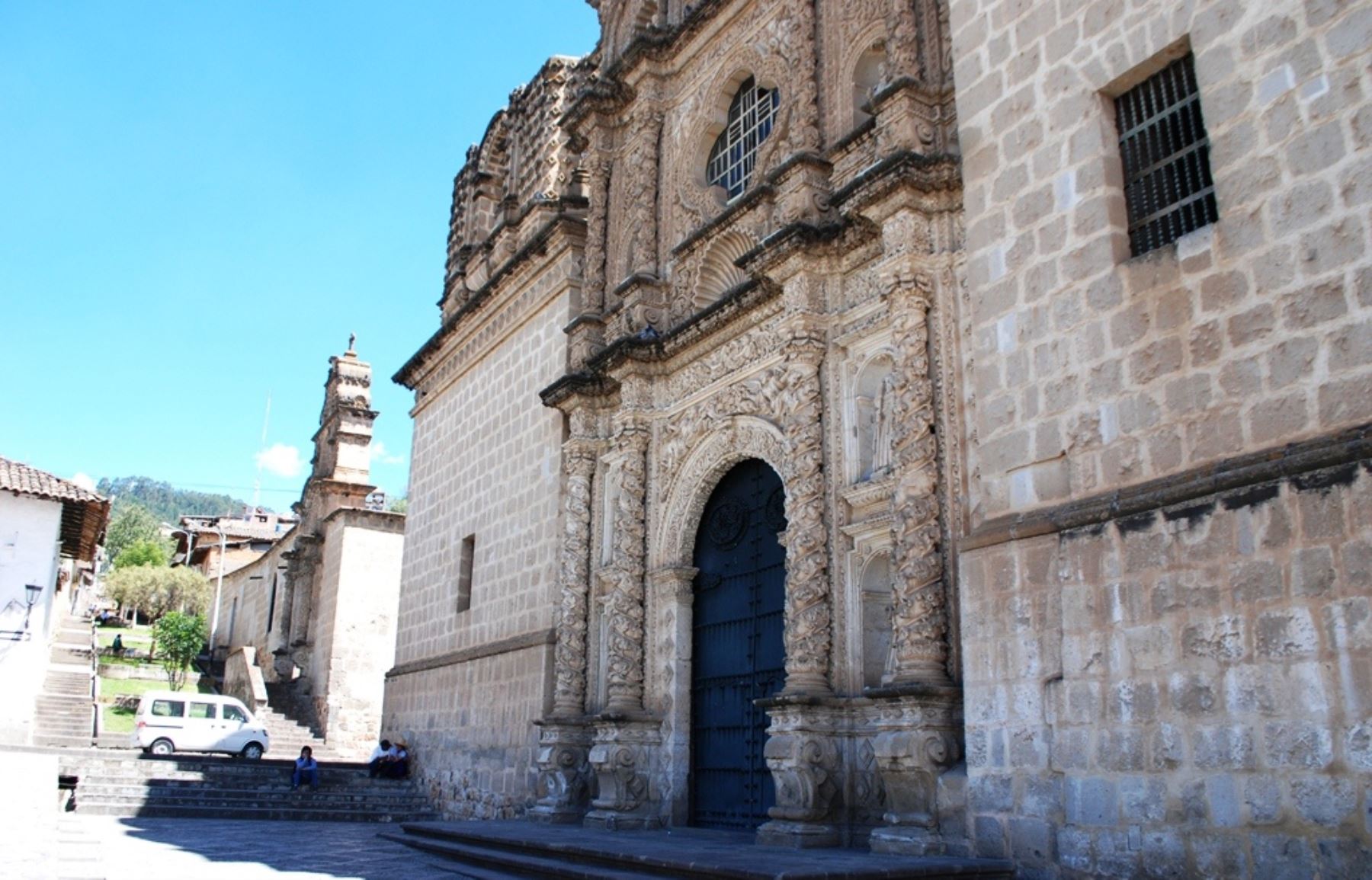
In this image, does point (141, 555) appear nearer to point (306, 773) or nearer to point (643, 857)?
point (306, 773)

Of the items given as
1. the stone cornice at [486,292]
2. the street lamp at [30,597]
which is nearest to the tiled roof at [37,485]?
the street lamp at [30,597]

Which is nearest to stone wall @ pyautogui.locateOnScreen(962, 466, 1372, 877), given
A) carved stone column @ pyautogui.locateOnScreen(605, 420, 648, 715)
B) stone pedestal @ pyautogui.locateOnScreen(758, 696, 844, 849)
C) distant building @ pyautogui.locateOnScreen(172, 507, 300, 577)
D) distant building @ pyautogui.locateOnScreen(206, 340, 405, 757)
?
stone pedestal @ pyautogui.locateOnScreen(758, 696, 844, 849)

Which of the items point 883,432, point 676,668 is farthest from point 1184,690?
point 676,668

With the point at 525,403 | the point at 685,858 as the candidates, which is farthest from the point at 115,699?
the point at 685,858

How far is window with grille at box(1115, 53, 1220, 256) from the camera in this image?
6938 millimetres

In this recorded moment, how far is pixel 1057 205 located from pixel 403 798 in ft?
46.3

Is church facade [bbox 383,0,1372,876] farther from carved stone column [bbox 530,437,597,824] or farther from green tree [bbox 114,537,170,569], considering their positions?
green tree [bbox 114,537,170,569]

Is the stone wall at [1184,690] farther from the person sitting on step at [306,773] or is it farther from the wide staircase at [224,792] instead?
the person sitting on step at [306,773]

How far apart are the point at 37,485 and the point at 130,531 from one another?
67.7 m

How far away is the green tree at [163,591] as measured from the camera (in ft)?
174

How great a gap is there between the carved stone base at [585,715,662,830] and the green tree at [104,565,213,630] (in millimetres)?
45616

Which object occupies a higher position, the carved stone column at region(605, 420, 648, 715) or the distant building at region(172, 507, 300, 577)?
the distant building at region(172, 507, 300, 577)

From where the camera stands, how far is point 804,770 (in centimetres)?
923

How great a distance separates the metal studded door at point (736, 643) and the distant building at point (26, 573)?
16.0 m
